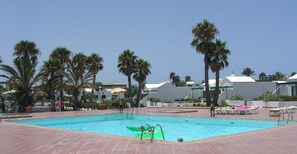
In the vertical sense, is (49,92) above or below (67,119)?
above

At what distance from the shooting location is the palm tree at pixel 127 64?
44.7 m

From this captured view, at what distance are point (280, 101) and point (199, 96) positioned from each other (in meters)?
24.3

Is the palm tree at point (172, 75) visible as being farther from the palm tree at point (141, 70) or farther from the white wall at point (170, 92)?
the palm tree at point (141, 70)

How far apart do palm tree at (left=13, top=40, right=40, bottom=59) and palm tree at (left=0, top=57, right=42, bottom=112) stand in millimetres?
11415

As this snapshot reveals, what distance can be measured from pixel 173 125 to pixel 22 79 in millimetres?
17029

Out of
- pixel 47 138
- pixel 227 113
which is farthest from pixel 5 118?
pixel 227 113

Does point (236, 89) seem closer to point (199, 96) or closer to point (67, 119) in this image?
point (199, 96)

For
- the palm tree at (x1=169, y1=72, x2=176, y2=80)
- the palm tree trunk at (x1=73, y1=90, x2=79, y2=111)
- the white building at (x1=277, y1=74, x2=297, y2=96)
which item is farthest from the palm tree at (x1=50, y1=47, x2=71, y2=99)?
the palm tree at (x1=169, y1=72, x2=176, y2=80)

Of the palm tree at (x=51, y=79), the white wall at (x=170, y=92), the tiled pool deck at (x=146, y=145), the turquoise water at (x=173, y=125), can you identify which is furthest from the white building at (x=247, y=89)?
the tiled pool deck at (x=146, y=145)

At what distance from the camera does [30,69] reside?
32.2 meters

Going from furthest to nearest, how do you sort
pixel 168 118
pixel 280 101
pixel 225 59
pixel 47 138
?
pixel 225 59, pixel 280 101, pixel 168 118, pixel 47 138

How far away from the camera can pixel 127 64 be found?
44750 mm

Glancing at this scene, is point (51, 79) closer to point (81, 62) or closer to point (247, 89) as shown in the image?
point (81, 62)

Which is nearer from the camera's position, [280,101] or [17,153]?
[17,153]
